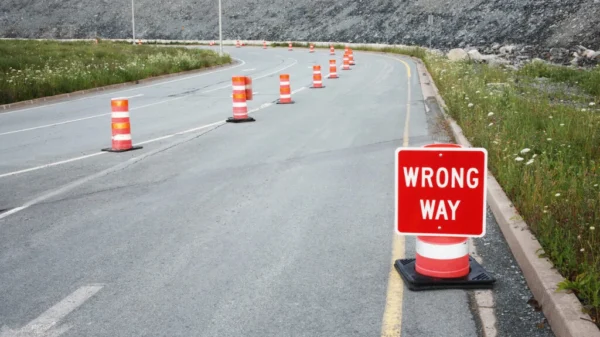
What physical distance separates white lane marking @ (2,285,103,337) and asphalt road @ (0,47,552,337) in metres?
0.02

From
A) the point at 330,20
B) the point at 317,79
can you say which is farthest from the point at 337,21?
the point at 317,79

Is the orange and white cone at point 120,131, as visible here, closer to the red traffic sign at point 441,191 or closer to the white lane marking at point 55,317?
the white lane marking at point 55,317

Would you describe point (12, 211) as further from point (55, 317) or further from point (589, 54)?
point (589, 54)

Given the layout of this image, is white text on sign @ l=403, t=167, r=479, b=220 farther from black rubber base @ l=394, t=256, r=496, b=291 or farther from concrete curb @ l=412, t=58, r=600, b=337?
concrete curb @ l=412, t=58, r=600, b=337

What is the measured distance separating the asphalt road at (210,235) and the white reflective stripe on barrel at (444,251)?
0.92 ft

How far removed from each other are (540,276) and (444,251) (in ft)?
2.45

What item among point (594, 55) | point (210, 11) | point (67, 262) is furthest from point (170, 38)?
point (67, 262)

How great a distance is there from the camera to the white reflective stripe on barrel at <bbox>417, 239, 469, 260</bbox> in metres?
5.51

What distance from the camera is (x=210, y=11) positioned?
302 ft

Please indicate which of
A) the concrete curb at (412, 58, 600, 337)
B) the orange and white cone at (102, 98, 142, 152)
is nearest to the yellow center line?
the concrete curb at (412, 58, 600, 337)

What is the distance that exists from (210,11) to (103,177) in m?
84.8

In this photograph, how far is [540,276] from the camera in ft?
16.7

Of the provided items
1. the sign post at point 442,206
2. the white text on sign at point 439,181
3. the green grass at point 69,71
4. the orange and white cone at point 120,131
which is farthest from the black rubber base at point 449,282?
the green grass at point 69,71

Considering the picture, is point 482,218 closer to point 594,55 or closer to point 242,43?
point 594,55
